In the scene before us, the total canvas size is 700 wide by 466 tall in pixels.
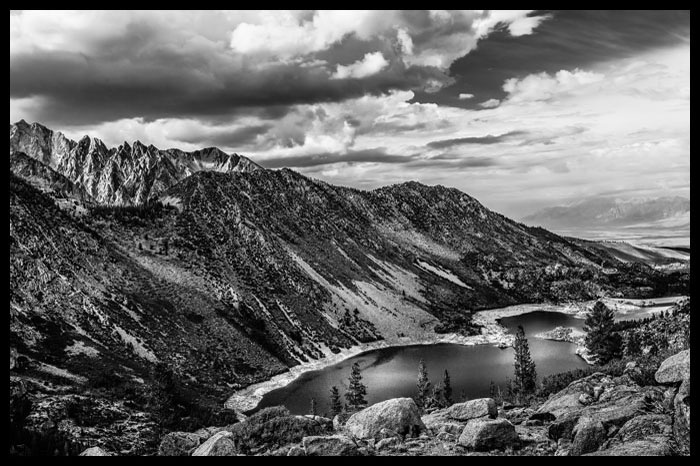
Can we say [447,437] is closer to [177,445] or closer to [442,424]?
[442,424]

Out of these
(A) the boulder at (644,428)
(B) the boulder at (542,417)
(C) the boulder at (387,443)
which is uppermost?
(A) the boulder at (644,428)

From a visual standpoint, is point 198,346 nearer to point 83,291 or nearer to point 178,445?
point 83,291

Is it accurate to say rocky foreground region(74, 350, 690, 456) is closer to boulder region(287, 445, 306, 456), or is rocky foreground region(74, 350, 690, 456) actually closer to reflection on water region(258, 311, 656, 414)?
boulder region(287, 445, 306, 456)

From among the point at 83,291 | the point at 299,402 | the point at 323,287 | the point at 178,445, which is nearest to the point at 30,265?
the point at 83,291

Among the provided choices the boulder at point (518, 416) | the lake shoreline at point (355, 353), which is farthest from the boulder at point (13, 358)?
the boulder at point (518, 416)

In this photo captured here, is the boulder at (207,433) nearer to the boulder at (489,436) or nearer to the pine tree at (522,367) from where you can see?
the boulder at (489,436)

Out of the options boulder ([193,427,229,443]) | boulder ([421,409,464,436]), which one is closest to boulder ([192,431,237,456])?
boulder ([193,427,229,443])
